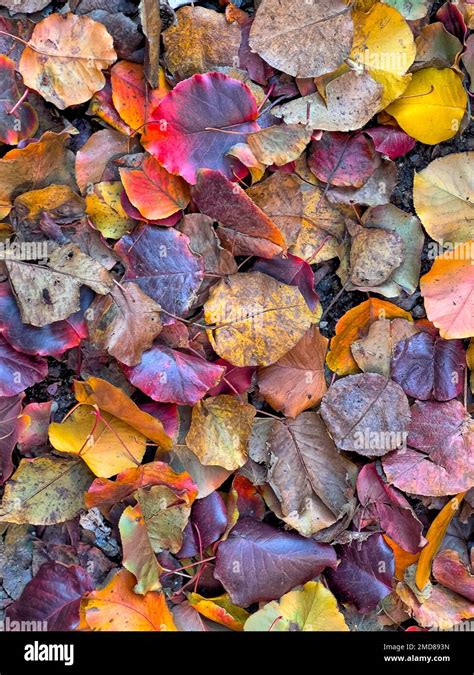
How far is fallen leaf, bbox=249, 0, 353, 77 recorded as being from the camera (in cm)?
97

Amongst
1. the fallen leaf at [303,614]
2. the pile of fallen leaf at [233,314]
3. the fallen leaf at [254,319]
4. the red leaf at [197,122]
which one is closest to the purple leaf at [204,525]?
the pile of fallen leaf at [233,314]

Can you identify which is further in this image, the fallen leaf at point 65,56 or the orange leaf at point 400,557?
the orange leaf at point 400,557

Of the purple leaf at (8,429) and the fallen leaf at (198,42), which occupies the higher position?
the fallen leaf at (198,42)

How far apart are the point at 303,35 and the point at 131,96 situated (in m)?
0.27

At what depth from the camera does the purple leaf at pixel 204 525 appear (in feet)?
3.33

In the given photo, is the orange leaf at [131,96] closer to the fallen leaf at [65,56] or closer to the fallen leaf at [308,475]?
the fallen leaf at [65,56]

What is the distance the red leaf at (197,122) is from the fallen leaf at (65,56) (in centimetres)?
11

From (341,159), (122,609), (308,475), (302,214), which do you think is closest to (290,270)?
(302,214)

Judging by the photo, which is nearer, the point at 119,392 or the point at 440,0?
the point at 119,392

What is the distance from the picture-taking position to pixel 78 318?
3.20 ft

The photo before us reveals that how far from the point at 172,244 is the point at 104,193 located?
13 cm

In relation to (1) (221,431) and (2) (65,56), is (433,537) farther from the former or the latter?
(2) (65,56)
